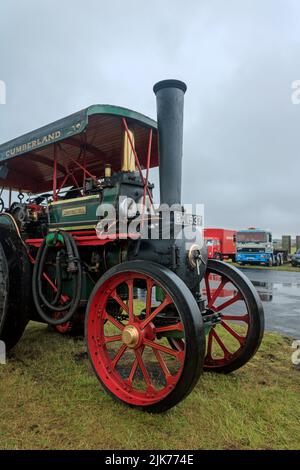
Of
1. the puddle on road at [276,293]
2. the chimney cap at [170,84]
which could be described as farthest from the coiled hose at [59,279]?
the puddle on road at [276,293]

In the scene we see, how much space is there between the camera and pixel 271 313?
21.5ft

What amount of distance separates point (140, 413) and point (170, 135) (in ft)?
7.33

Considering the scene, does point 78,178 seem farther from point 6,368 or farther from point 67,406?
point 67,406

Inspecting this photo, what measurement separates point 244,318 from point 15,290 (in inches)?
86.6

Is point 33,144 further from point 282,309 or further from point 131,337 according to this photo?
point 282,309

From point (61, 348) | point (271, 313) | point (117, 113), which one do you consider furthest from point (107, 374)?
point (271, 313)

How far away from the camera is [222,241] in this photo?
22594 millimetres

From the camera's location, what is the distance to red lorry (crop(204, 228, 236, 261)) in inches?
846

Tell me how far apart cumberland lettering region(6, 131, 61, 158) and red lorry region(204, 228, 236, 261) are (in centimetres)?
1764

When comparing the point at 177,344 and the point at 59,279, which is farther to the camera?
the point at 177,344

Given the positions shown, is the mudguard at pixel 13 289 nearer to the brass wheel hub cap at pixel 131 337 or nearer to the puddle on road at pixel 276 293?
the brass wheel hub cap at pixel 131 337

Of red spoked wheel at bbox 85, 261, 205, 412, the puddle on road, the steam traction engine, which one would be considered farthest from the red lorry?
red spoked wheel at bbox 85, 261, 205, 412

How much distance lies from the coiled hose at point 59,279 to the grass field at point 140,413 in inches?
21.5

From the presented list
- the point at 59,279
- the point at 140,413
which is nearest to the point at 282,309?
the point at 59,279
